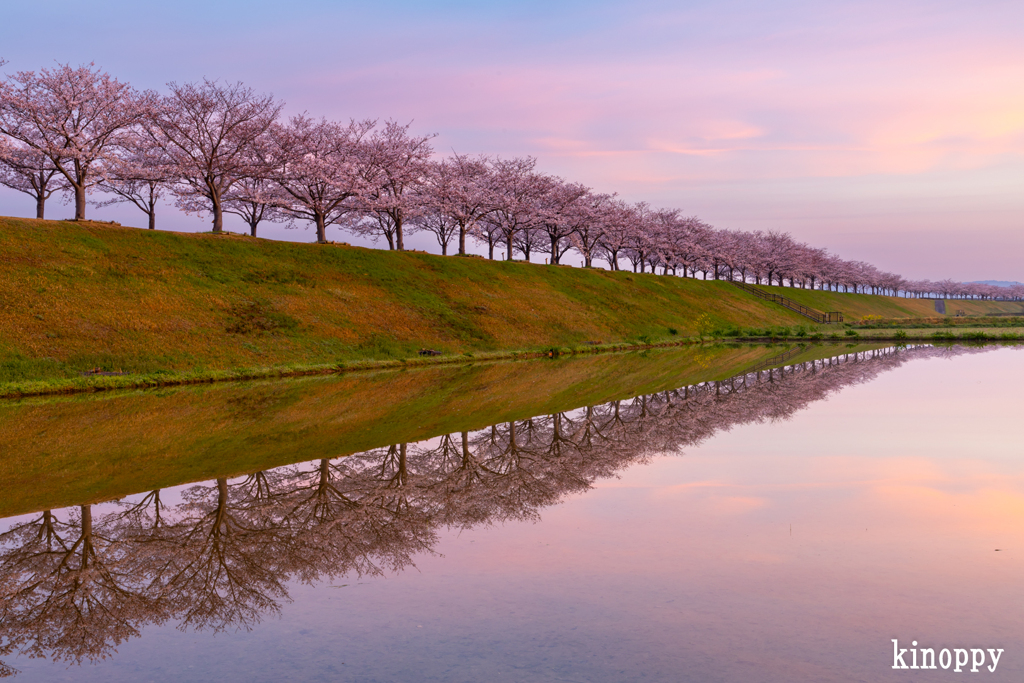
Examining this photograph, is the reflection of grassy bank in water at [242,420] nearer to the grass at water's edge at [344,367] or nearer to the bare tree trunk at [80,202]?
the grass at water's edge at [344,367]

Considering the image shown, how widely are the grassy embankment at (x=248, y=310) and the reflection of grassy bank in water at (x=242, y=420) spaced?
476 cm

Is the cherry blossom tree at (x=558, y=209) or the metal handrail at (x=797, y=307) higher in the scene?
the cherry blossom tree at (x=558, y=209)

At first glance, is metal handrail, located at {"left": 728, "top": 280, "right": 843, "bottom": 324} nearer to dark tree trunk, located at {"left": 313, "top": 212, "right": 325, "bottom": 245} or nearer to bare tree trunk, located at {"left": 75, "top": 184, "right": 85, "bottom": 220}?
dark tree trunk, located at {"left": 313, "top": 212, "right": 325, "bottom": 245}

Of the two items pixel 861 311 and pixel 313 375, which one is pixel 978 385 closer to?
pixel 313 375

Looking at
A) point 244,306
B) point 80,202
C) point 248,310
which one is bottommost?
point 248,310

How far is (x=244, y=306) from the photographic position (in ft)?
132

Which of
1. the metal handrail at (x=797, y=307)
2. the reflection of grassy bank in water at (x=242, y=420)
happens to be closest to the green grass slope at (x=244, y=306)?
the reflection of grassy bank in water at (x=242, y=420)

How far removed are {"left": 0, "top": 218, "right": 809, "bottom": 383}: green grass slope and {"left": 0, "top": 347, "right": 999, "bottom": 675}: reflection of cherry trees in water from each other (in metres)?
20.4

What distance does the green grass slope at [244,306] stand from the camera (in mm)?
30781

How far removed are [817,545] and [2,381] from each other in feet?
90.2

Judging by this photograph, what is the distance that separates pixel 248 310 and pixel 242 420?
23.4 meters

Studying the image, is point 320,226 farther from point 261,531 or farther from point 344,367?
point 261,531

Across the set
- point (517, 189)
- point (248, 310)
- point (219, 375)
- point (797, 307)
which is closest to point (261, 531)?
point (219, 375)

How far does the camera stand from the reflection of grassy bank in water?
12.0 metres
